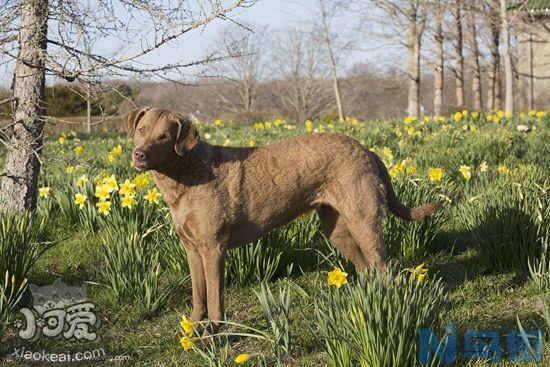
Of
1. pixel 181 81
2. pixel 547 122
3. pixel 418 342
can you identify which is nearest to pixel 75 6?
pixel 181 81

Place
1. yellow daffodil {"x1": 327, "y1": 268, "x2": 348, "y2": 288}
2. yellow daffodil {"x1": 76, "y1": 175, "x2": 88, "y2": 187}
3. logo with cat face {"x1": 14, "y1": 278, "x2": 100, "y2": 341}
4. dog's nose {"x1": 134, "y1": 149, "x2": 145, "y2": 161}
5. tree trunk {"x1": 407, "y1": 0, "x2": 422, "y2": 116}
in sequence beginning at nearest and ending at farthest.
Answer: yellow daffodil {"x1": 327, "y1": 268, "x2": 348, "y2": 288}
dog's nose {"x1": 134, "y1": 149, "x2": 145, "y2": 161}
logo with cat face {"x1": 14, "y1": 278, "x2": 100, "y2": 341}
yellow daffodil {"x1": 76, "y1": 175, "x2": 88, "y2": 187}
tree trunk {"x1": 407, "y1": 0, "x2": 422, "y2": 116}

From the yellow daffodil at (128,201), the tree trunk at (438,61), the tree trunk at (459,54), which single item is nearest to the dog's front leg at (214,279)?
the yellow daffodil at (128,201)

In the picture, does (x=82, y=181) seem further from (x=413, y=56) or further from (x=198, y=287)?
(x=413, y=56)

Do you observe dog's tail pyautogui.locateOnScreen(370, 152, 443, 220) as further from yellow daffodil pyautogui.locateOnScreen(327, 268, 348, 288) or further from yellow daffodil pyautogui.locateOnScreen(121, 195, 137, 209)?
yellow daffodil pyautogui.locateOnScreen(121, 195, 137, 209)

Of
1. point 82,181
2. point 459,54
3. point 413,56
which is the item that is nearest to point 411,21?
point 413,56

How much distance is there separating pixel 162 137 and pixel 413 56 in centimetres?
2029

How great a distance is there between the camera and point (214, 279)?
3318 millimetres

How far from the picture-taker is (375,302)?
2.54 m

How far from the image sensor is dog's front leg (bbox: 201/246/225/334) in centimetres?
331

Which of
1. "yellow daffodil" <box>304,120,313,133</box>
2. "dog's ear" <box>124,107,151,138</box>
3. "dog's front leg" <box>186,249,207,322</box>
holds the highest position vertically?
"yellow daffodil" <box>304,120,313,133</box>

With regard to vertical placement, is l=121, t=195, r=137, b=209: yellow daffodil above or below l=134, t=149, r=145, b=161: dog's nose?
below

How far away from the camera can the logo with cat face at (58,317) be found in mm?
3539

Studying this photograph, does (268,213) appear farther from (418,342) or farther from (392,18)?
(392,18)

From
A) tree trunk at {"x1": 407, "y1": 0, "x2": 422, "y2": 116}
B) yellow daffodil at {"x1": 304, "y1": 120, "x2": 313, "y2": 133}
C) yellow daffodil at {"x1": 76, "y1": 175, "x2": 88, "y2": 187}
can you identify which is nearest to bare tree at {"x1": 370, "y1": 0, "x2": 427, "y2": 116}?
tree trunk at {"x1": 407, "y1": 0, "x2": 422, "y2": 116}
